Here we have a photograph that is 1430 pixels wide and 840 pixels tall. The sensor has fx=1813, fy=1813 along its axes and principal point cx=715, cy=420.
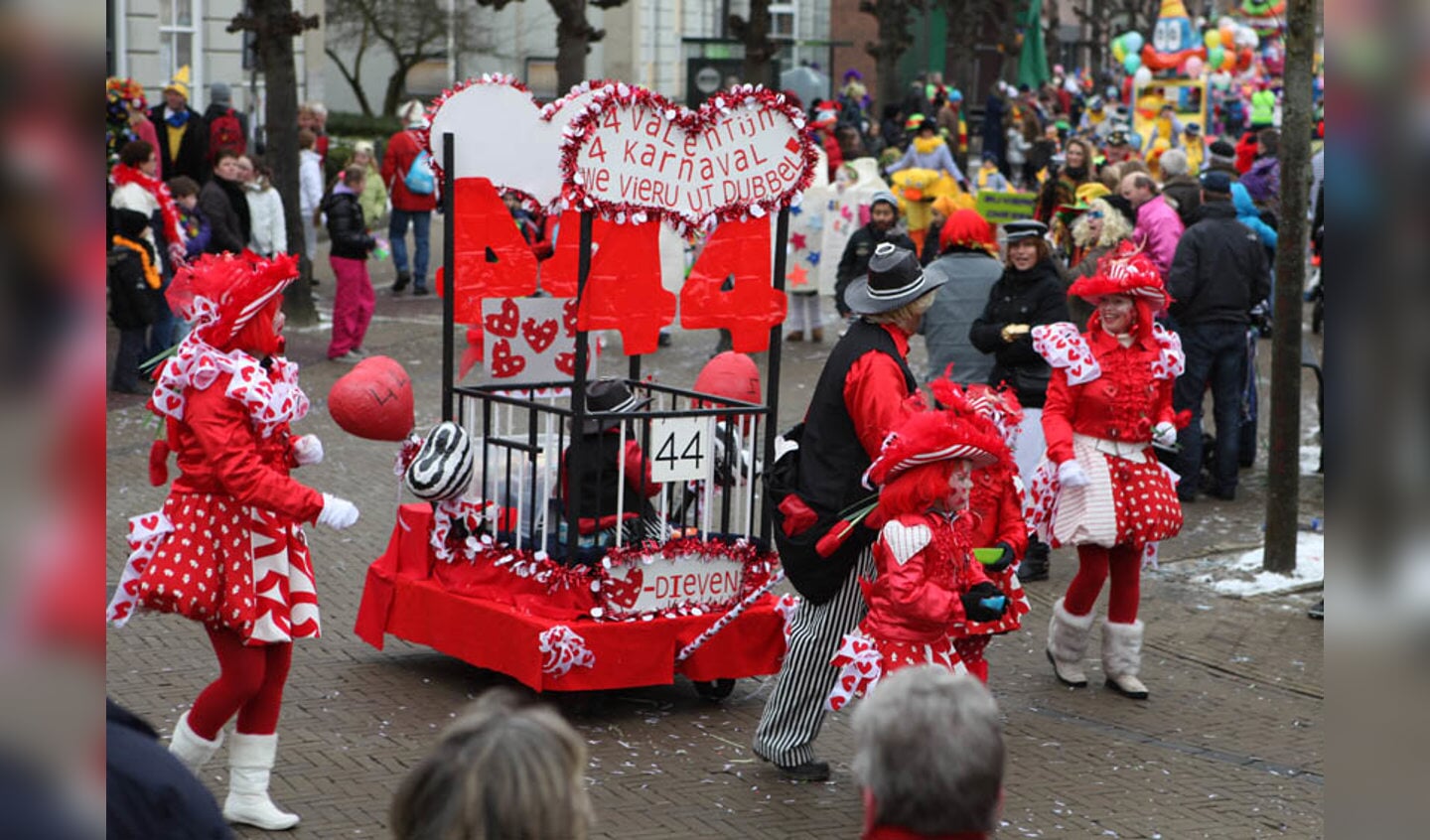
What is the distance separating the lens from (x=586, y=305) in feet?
22.2

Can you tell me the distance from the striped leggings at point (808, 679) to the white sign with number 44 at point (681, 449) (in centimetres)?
92

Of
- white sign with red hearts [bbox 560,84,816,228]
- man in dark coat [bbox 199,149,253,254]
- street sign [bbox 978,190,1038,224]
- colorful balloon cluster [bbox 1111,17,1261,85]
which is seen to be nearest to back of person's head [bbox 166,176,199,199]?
man in dark coat [bbox 199,149,253,254]

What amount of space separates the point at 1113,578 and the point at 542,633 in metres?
2.49

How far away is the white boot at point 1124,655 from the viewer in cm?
761

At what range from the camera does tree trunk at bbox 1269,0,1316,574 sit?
30.6ft

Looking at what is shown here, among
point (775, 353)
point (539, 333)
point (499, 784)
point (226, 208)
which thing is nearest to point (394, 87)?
point (226, 208)

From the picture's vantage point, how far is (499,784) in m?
2.82

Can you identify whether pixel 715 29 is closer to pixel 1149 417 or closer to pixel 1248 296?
pixel 1248 296

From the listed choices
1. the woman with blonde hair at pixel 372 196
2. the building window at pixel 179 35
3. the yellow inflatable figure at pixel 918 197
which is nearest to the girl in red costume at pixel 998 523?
the yellow inflatable figure at pixel 918 197

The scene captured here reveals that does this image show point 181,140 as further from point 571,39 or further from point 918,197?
point 918,197

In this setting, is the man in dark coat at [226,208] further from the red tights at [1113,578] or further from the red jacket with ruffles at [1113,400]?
the red tights at [1113,578]
